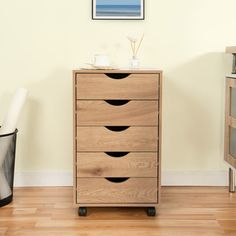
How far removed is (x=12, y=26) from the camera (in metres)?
2.91

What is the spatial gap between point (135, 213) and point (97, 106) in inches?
23.2

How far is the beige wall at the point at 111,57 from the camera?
291 cm

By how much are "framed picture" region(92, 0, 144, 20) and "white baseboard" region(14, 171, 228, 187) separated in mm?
973

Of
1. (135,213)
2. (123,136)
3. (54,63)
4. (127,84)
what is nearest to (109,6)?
(54,63)

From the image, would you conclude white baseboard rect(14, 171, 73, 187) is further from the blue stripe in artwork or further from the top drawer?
the blue stripe in artwork

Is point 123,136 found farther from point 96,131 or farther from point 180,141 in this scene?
point 180,141

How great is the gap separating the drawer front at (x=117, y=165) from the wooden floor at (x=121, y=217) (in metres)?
0.21

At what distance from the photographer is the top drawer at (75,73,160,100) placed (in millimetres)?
2428

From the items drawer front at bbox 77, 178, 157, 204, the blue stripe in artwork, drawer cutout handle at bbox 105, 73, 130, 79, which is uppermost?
the blue stripe in artwork

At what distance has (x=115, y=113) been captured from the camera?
2.45m

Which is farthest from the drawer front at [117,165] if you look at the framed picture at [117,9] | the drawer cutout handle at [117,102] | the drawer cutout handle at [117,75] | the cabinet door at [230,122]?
the framed picture at [117,9]

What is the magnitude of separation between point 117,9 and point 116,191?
1.09m

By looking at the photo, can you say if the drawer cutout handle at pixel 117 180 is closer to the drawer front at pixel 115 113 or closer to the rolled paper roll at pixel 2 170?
the drawer front at pixel 115 113

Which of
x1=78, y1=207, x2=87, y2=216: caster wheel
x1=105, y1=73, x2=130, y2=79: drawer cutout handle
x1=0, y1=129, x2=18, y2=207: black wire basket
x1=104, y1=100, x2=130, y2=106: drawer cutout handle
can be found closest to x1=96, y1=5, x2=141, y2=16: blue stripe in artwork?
x1=105, y1=73, x2=130, y2=79: drawer cutout handle
